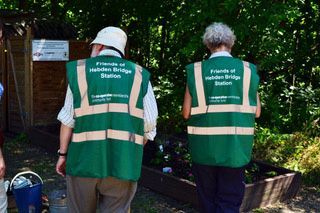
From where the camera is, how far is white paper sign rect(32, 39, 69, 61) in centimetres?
952

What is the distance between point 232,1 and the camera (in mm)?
6035

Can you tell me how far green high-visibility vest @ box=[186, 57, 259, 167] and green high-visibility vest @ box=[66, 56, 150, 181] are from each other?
0.84 meters

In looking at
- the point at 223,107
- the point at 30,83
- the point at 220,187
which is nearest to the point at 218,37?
the point at 223,107

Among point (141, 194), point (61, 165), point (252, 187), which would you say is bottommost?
point (141, 194)

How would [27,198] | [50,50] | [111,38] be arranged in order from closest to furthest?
[111,38] < [27,198] < [50,50]

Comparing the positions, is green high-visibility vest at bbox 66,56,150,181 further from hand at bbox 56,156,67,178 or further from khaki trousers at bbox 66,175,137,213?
hand at bbox 56,156,67,178

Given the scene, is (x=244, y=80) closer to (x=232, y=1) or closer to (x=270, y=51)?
(x=232, y=1)

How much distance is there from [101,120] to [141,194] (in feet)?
10.1

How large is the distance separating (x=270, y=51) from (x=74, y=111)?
430cm

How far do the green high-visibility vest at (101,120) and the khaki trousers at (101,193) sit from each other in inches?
2.9

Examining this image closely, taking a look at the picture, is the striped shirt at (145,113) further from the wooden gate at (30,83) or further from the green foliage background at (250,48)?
the wooden gate at (30,83)

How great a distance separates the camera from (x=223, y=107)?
3809mm

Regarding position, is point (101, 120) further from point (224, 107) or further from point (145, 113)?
point (224, 107)

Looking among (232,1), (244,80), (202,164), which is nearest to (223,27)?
(244,80)
